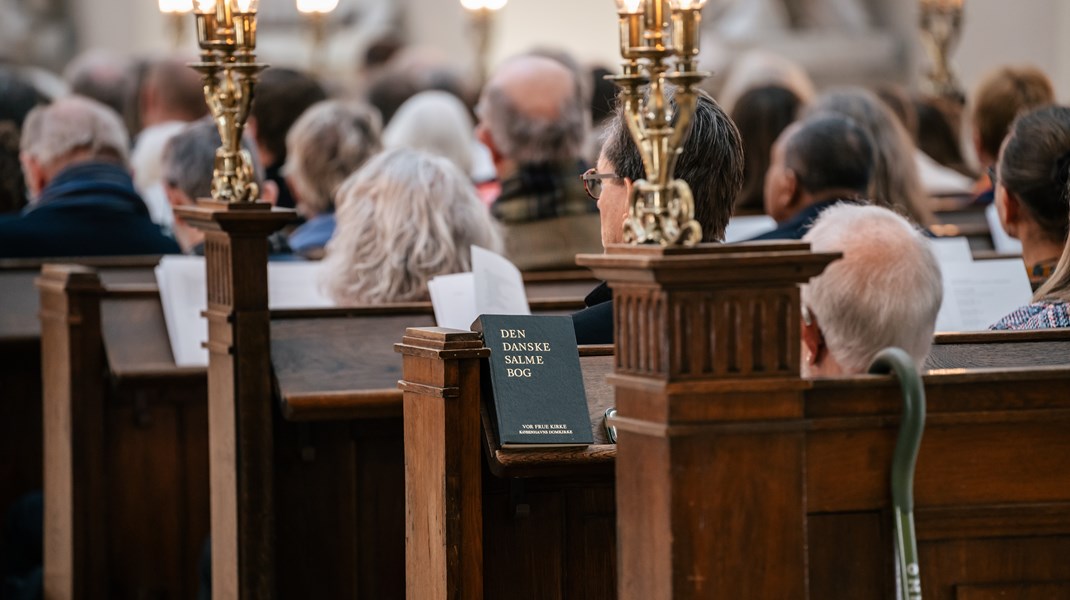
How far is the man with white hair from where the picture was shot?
8.61 feet

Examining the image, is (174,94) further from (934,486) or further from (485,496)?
(934,486)

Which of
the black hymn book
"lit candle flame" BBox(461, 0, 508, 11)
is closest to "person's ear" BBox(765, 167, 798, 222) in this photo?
the black hymn book

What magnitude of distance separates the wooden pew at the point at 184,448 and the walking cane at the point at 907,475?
5.97 ft

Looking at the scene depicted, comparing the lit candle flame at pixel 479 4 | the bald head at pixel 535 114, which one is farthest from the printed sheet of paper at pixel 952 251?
the lit candle flame at pixel 479 4

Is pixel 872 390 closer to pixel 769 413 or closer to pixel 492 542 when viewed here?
pixel 769 413

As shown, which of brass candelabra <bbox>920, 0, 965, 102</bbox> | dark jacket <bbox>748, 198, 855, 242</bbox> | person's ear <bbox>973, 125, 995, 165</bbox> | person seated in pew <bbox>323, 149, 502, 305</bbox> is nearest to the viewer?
person seated in pew <bbox>323, 149, 502, 305</bbox>

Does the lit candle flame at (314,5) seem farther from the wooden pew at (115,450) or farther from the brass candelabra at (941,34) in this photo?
the wooden pew at (115,450)

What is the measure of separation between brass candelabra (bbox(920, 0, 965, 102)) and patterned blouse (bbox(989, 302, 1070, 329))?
6.88 metres

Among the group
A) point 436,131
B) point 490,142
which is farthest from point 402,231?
point 436,131

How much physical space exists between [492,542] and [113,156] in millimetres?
3555

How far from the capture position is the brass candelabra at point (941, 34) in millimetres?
10250

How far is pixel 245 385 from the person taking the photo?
13.0 feet

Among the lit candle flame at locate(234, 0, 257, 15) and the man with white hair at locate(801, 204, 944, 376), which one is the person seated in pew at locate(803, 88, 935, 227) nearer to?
the lit candle flame at locate(234, 0, 257, 15)

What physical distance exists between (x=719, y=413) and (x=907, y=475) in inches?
11.3
